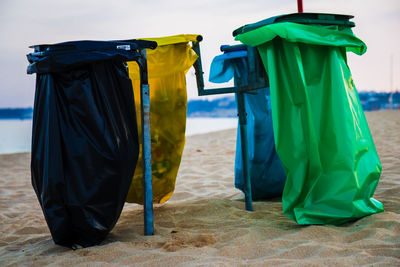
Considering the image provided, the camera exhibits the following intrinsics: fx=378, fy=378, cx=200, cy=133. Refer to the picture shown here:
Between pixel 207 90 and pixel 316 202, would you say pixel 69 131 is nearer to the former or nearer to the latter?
pixel 207 90

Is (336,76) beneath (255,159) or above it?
above

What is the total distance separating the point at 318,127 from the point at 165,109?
1.05 m

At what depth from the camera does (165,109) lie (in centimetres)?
258

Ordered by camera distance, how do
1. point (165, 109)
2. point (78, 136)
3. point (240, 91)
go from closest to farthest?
point (78, 136) < point (240, 91) < point (165, 109)

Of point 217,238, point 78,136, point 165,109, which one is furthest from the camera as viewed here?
point 165,109

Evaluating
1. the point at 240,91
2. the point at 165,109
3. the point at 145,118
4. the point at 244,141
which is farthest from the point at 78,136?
the point at 244,141

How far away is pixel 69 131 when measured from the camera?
1.87 meters

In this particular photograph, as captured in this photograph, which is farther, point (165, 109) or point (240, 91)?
point (165, 109)

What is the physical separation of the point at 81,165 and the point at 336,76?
1.38m

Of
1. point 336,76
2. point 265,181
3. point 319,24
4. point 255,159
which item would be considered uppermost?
point 319,24

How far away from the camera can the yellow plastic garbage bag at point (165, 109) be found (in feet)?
7.89

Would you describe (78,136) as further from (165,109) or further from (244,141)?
(244,141)

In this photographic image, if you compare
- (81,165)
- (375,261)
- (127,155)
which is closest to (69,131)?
(81,165)

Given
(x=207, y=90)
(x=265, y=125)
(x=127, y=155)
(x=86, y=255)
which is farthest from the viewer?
(x=265, y=125)
